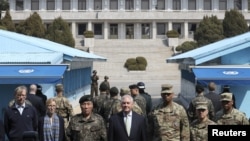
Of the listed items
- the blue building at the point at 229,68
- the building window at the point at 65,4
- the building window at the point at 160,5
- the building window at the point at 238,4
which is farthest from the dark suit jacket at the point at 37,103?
the building window at the point at 238,4

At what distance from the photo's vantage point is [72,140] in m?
7.95

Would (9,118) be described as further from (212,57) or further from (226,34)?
(226,34)

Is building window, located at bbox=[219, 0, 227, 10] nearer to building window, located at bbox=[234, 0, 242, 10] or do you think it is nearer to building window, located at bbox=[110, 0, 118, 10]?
building window, located at bbox=[234, 0, 242, 10]

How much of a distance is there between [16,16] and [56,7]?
5526mm

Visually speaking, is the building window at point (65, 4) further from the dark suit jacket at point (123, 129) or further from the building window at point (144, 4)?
the dark suit jacket at point (123, 129)

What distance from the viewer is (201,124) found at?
7.77m

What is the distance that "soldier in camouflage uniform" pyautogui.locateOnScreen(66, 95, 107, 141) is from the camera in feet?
24.8

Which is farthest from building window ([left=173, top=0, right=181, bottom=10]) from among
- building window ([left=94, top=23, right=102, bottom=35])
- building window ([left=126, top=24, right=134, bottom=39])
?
building window ([left=94, top=23, right=102, bottom=35])

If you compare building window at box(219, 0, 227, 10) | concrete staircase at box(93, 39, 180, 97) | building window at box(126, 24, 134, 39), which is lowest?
concrete staircase at box(93, 39, 180, 97)

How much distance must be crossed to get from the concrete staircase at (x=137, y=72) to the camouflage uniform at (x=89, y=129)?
22589mm

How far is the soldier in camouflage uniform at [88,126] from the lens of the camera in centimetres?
757

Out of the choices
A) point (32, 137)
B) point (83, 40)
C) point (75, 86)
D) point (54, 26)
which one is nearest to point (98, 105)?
point (32, 137)

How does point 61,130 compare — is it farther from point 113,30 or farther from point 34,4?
point 34,4

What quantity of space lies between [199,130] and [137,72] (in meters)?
38.1
